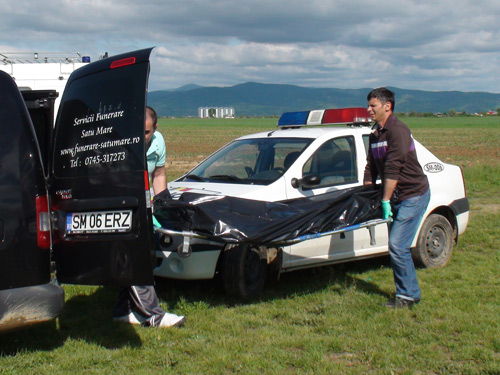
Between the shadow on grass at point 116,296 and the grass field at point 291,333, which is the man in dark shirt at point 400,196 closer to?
the grass field at point 291,333

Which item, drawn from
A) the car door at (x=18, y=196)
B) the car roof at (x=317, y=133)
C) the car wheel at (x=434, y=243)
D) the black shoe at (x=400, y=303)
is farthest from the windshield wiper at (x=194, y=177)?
the car door at (x=18, y=196)

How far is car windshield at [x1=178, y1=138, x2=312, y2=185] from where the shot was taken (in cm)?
625

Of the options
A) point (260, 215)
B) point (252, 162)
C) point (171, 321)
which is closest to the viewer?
point (171, 321)

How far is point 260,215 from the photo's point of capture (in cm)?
529

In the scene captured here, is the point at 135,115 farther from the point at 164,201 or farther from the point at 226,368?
the point at 226,368

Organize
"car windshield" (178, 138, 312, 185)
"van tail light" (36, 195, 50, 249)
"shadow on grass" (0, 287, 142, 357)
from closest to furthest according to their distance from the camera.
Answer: "van tail light" (36, 195, 50, 249), "shadow on grass" (0, 287, 142, 357), "car windshield" (178, 138, 312, 185)

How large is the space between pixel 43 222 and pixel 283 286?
9.49 ft

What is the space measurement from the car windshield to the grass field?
3.64ft

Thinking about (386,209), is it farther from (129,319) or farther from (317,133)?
(129,319)

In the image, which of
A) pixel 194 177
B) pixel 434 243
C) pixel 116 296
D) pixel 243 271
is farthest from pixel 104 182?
pixel 434 243

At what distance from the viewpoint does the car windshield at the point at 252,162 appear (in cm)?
625

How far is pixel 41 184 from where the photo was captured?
13.4ft

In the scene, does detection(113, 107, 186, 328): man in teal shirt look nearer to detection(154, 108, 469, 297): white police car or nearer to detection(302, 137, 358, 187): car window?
detection(154, 108, 469, 297): white police car

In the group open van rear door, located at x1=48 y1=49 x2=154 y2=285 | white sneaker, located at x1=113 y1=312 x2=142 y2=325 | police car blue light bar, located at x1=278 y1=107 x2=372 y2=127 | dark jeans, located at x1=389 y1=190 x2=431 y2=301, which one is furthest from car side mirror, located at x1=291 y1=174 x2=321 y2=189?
open van rear door, located at x1=48 y1=49 x2=154 y2=285
